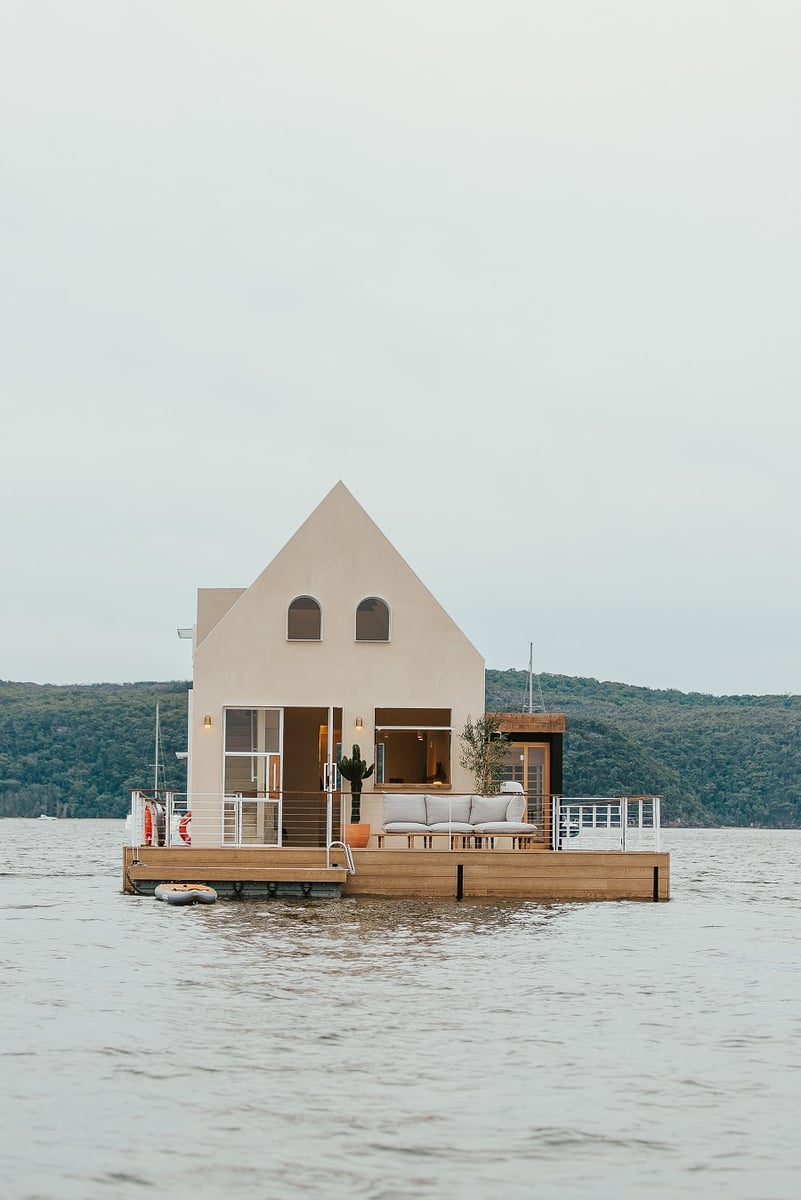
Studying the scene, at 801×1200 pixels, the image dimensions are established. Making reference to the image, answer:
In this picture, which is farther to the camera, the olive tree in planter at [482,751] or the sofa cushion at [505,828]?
the olive tree in planter at [482,751]

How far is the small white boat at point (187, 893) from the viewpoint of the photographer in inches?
886

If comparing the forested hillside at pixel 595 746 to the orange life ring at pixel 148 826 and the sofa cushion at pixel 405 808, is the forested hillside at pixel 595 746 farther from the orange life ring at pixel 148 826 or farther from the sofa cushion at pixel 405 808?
the orange life ring at pixel 148 826

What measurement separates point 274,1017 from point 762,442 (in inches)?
1353

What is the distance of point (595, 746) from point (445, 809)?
65304mm

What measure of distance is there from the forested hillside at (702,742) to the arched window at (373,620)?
63.9 meters

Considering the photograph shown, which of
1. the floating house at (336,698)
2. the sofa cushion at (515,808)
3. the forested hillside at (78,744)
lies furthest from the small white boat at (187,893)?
the forested hillside at (78,744)

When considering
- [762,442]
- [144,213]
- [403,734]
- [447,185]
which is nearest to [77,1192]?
[403,734]

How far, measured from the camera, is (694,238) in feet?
114

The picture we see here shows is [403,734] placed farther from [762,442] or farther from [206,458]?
[206,458]

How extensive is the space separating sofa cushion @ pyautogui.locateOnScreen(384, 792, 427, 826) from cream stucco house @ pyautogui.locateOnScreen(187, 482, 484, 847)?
1666 millimetres

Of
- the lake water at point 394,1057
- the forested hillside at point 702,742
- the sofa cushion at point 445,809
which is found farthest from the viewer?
the forested hillside at point 702,742

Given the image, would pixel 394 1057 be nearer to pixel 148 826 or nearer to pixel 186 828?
pixel 148 826

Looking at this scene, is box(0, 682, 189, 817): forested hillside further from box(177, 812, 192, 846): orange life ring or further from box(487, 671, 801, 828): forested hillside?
box(177, 812, 192, 846): orange life ring

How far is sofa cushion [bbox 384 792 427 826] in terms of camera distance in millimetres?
24109
